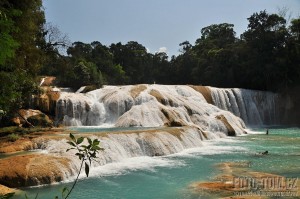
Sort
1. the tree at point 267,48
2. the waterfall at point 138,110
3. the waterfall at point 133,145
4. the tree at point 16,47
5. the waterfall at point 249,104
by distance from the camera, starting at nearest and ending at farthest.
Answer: the tree at point 16,47
the waterfall at point 133,145
the waterfall at point 138,110
the waterfall at point 249,104
the tree at point 267,48

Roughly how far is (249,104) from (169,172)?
95.6 feet

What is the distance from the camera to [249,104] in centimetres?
4125

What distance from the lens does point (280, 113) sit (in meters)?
43.3

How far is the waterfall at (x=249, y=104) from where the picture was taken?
128 ft

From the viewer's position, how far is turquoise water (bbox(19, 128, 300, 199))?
11.3 metres

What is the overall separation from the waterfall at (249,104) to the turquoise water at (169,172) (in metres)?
18.1

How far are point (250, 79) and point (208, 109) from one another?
18.6 m

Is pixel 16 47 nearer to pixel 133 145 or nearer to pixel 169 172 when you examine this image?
pixel 169 172

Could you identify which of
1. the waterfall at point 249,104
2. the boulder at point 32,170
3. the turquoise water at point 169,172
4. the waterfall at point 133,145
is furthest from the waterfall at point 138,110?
the boulder at point 32,170

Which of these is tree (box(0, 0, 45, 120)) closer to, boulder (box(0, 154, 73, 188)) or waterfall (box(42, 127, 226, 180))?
boulder (box(0, 154, 73, 188))

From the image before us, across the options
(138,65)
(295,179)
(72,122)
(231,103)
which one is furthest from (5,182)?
(138,65)

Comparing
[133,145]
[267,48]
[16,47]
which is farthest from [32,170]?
[267,48]

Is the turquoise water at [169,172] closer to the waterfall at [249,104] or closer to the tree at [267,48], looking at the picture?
the waterfall at [249,104]

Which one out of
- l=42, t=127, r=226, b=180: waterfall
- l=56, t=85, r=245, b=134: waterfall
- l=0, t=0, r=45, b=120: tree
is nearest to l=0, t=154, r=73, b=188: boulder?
l=42, t=127, r=226, b=180: waterfall
